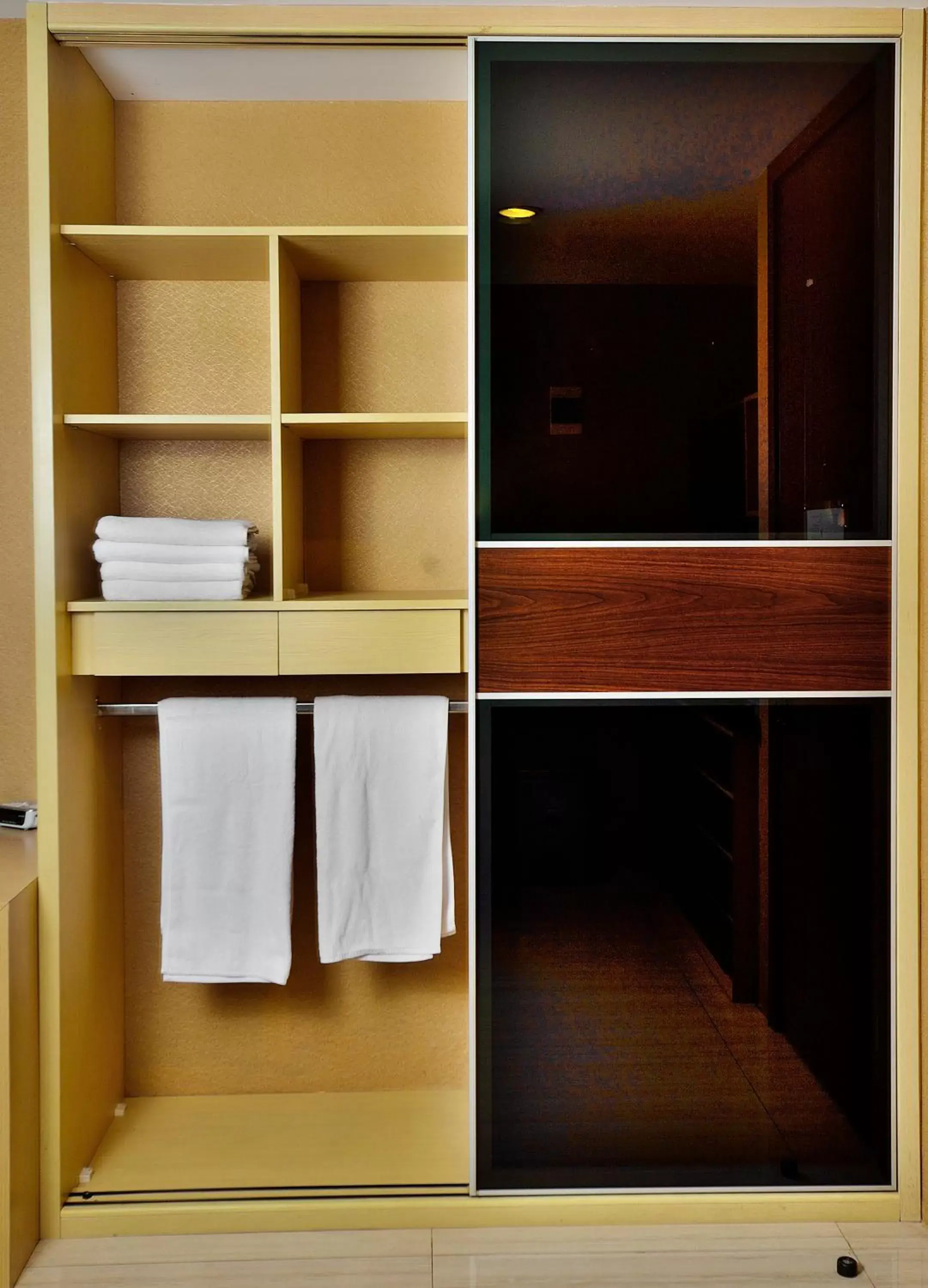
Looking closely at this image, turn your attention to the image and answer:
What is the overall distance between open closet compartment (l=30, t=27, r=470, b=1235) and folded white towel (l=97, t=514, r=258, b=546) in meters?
0.08

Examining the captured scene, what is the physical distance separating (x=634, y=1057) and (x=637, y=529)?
3.38 ft

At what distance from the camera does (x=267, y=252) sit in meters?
2.07

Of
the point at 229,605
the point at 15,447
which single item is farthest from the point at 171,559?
the point at 15,447

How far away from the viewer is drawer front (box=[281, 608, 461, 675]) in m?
1.99

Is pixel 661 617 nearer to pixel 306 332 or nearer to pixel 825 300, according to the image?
pixel 825 300

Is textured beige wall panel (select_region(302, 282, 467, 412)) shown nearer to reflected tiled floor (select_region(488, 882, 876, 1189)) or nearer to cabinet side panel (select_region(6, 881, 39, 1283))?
reflected tiled floor (select_region(488, 882, 876, 1189))

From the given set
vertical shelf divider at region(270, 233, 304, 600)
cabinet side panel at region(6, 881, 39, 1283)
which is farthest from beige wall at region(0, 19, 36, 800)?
vertical shelf divider at region(270, 233, 304, 600)

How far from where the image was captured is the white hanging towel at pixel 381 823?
2.09 meters

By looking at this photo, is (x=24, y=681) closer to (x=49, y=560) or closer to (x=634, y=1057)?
(x=49, y=560)

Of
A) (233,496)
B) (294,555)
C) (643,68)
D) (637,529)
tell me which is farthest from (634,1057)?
(643,68)

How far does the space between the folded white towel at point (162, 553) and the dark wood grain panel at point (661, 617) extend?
1.63 ft

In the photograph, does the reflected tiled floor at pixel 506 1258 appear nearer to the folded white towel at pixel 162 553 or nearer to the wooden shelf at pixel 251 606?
the wooden shelf at pixel 251 606

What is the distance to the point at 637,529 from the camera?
1931 mm

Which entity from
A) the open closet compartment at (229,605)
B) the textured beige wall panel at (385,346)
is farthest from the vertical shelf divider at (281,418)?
the textured beige wall panel at (385,346)
